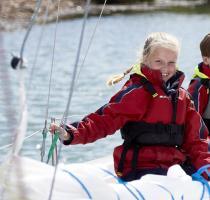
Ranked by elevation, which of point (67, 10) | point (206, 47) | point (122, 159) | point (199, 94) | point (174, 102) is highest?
point (206, 47)

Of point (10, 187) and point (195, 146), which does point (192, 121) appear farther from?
point (10, 187)

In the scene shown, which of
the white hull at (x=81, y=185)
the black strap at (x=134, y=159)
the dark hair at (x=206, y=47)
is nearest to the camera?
the white hull at (x=81, y=185)

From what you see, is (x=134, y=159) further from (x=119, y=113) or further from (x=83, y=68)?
(x=83, y=68)

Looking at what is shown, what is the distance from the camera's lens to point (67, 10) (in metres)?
31.4

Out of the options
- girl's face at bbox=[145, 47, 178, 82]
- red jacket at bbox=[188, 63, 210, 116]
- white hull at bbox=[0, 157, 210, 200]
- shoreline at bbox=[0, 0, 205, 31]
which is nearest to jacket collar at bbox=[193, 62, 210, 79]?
red jacket at bbox=[188, 63, 210, 116]

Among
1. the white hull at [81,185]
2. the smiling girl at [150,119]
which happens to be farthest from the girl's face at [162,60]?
the white hull at [81,185]

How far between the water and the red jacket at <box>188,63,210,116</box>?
14.2 inches

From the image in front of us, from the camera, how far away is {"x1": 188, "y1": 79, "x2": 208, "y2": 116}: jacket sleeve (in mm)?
3438

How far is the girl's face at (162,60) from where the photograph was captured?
2738 mm

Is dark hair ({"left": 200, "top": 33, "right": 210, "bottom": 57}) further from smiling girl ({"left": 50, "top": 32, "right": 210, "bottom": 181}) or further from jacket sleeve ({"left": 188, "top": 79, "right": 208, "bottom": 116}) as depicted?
smiling girl ({"left": 50, "top": 32, "right": 210, "bottom": 181})

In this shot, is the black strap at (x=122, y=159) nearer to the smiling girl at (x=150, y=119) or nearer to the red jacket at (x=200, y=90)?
the smiling girl at (x=150, y=119)

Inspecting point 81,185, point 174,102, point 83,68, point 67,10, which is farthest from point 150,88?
point 67,10

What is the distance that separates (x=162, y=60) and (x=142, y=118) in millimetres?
241

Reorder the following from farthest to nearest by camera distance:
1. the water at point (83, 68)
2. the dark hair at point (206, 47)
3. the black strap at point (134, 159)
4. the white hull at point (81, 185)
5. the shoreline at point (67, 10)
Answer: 1. the shoreline at point (67, 10)
2. the water at point (83, 68)
3. the dark hair at point (206, 47)
4. the black strap at point (134, 159)
5. the white hull at point (81, 185)
